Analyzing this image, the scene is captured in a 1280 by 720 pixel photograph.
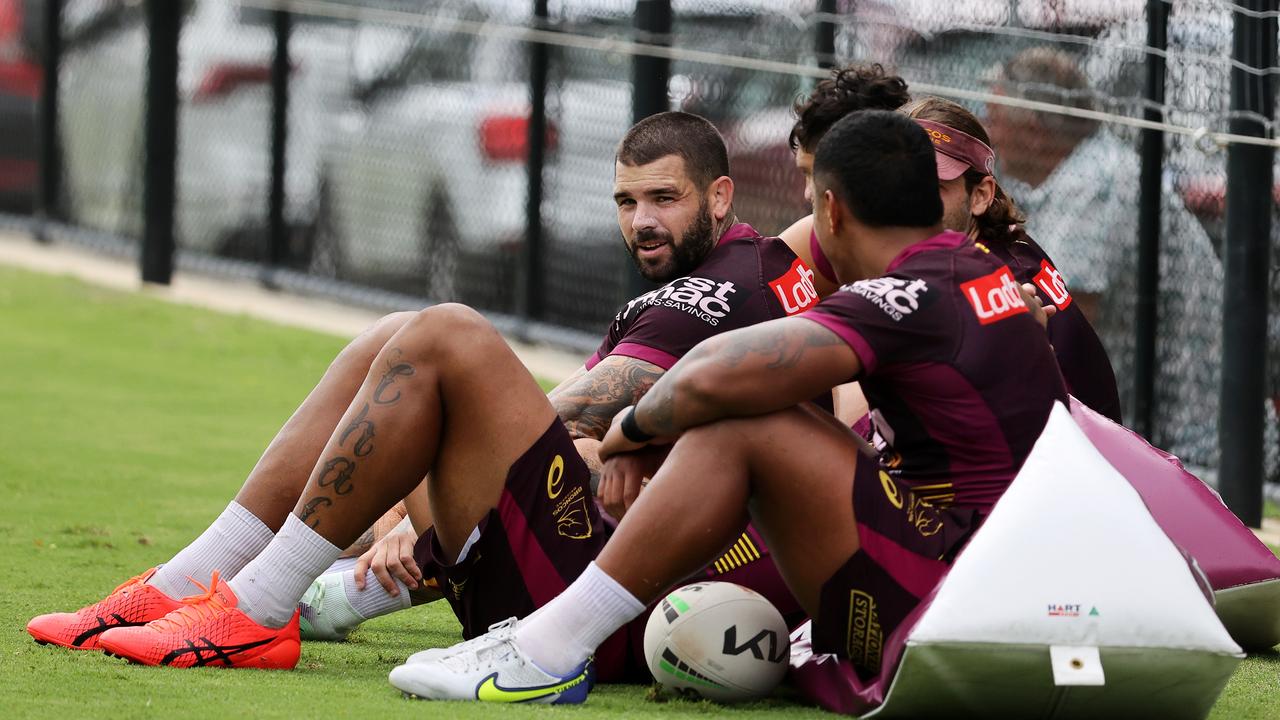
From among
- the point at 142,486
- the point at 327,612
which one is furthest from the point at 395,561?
the point at 142,486

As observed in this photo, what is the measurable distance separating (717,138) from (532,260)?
563 cm

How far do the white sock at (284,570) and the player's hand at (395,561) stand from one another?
11.8 inches

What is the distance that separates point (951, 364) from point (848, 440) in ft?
0.81

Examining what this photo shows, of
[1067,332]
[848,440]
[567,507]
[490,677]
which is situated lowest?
[490,677]

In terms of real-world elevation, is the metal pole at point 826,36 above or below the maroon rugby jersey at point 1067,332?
above

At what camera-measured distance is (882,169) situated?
147 inches

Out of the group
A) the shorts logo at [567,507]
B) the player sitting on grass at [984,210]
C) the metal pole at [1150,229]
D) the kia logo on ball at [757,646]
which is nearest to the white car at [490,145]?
the metal pole at [1150,229]

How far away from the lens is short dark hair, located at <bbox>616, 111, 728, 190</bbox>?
4855mm

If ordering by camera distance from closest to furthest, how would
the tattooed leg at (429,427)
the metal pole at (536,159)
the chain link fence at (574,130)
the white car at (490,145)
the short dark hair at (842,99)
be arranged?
the tattooed leg at (429,427) → the short dark hair at (842,99) → the chain link fence at (574,130) → the white car at (490,145) → the metal pole at (536,159)

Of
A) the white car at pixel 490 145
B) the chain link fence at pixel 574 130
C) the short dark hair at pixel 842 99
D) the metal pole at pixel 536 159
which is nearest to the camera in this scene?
the short dark hair at pixel 842 99

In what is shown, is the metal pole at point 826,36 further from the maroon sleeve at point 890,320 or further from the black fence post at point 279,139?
the maroon sleeve at point 890,320

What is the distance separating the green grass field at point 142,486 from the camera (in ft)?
12.4

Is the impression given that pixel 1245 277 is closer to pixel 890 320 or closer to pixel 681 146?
pixel 681 146

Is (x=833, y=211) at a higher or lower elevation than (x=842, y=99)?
lower
